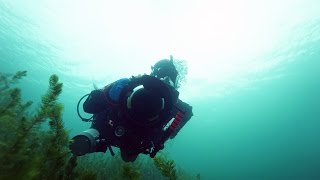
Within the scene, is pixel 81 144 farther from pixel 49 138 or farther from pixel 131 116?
pixel 131 116

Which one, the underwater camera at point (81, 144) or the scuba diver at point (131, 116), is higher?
the scuba diver at point (131, 116)

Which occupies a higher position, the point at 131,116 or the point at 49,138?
the point at 131,116

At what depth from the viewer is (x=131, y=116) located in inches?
117

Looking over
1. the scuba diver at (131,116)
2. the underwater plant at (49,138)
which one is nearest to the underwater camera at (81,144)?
the scuba diver at (131,116)

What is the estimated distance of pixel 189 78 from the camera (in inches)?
1363

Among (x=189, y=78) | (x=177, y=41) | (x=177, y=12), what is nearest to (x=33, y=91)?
(x=189, y=78)

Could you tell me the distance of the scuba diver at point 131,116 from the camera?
2840mm

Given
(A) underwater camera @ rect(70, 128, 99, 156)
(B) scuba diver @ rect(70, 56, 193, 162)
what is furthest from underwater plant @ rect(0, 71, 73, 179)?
(B) scuba diver @ rect(70, 56, 193, 162)

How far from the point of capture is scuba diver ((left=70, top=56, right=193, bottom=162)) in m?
2.84

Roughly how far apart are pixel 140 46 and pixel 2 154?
81.1 feet

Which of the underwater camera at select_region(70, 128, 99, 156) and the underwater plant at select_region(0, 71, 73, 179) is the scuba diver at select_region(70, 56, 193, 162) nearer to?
the underwater camera at select_region(70, 128, 99, 156)

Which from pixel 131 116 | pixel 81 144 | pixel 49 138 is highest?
pixel 131 116

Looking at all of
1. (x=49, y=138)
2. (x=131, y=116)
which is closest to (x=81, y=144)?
(x=49, y=138)

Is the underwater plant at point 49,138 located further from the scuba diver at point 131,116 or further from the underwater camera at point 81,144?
the scuba diver at point 131,116
